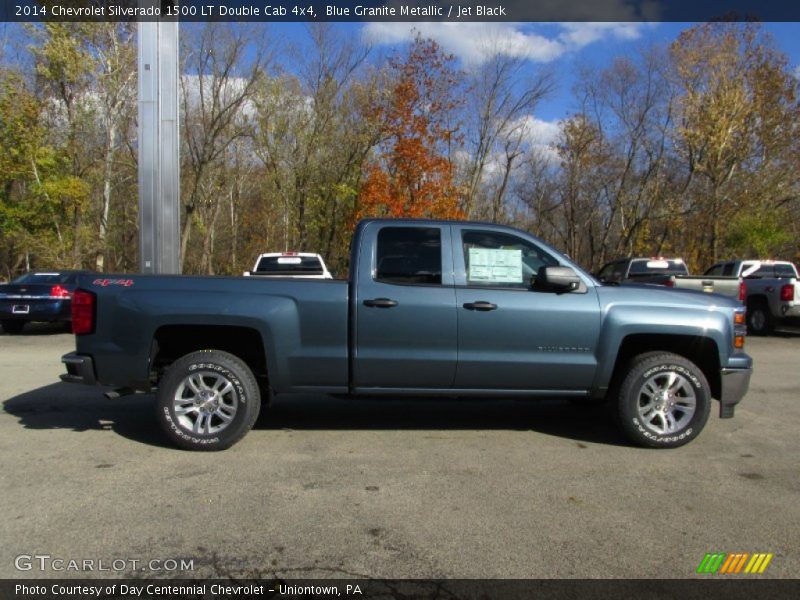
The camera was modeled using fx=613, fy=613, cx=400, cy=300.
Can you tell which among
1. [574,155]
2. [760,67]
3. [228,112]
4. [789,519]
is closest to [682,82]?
[760,67]

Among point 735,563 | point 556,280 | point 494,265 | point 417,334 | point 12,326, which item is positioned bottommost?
point 735,563

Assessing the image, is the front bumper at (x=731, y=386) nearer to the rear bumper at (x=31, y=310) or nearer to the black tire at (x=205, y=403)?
the black tire at (x=205, y=403)

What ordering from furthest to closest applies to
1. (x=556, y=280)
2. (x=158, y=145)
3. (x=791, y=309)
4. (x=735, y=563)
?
(x=791, y=309), (x=158, y=145), (x=556, y=280), (x=735, y=563)

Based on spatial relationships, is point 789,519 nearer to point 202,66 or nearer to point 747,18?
point 202,66

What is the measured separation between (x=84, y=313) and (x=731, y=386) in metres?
5.63

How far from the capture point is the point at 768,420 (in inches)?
258

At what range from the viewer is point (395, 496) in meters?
4.26

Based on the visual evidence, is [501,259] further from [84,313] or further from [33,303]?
[33,303]

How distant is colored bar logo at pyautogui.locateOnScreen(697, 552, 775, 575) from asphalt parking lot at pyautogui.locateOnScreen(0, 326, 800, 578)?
0.05m

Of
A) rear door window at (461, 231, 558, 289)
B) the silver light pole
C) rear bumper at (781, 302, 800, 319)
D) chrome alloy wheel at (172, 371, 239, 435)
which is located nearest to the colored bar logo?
rear door window at (461, 231, 558, 289)

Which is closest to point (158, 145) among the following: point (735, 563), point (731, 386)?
point (731, 386)

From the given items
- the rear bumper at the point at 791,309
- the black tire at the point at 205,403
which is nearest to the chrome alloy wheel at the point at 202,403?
the black tire at the point at 205,403

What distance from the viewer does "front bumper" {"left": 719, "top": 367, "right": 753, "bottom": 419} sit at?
5410 millimetres

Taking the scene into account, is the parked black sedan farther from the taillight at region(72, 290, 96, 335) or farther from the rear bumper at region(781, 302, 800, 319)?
the rear bumper at region(781, 302, 800, 319)
